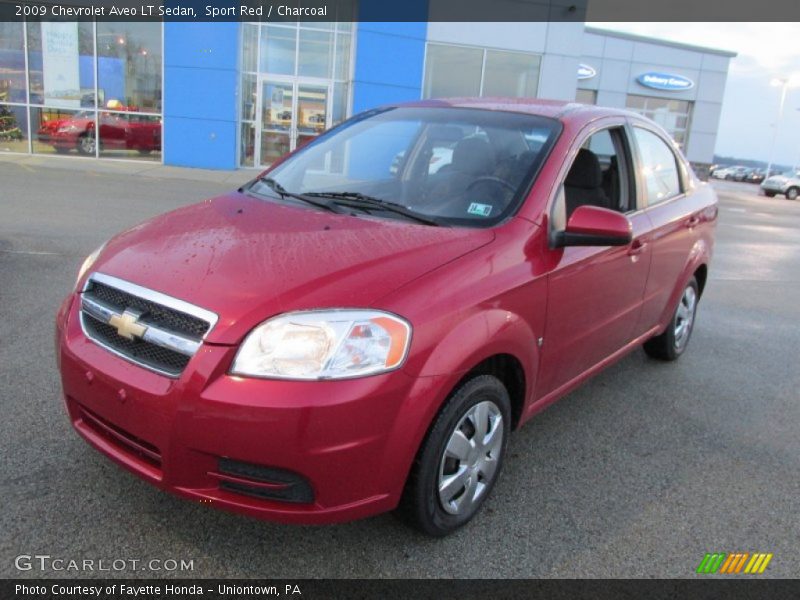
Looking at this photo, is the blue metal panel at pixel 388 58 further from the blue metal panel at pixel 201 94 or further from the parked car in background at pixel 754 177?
the parked car in background at pixel 754 177

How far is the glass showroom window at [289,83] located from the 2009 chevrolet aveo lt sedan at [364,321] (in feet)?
52.5

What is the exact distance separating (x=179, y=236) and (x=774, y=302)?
698cm

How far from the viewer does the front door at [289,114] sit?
18.8m

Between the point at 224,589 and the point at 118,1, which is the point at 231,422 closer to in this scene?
the point at 224,589

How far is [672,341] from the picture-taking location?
4.85 metres

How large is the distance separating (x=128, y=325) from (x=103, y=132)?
58.4 feet

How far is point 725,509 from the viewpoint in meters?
3.06

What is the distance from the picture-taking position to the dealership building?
1750 centimetres

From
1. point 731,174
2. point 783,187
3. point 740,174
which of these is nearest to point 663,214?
point 783,187

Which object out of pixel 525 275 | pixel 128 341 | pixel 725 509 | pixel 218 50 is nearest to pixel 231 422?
pixel 128 341

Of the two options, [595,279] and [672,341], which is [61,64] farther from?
[595,279]

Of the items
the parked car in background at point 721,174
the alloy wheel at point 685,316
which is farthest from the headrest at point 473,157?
the parked car in background at point 721,174

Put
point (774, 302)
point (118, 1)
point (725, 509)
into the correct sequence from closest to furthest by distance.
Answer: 1. point (725, 509)
2. point (774, 302)
3. point (118, 1)

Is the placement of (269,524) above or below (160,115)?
below
